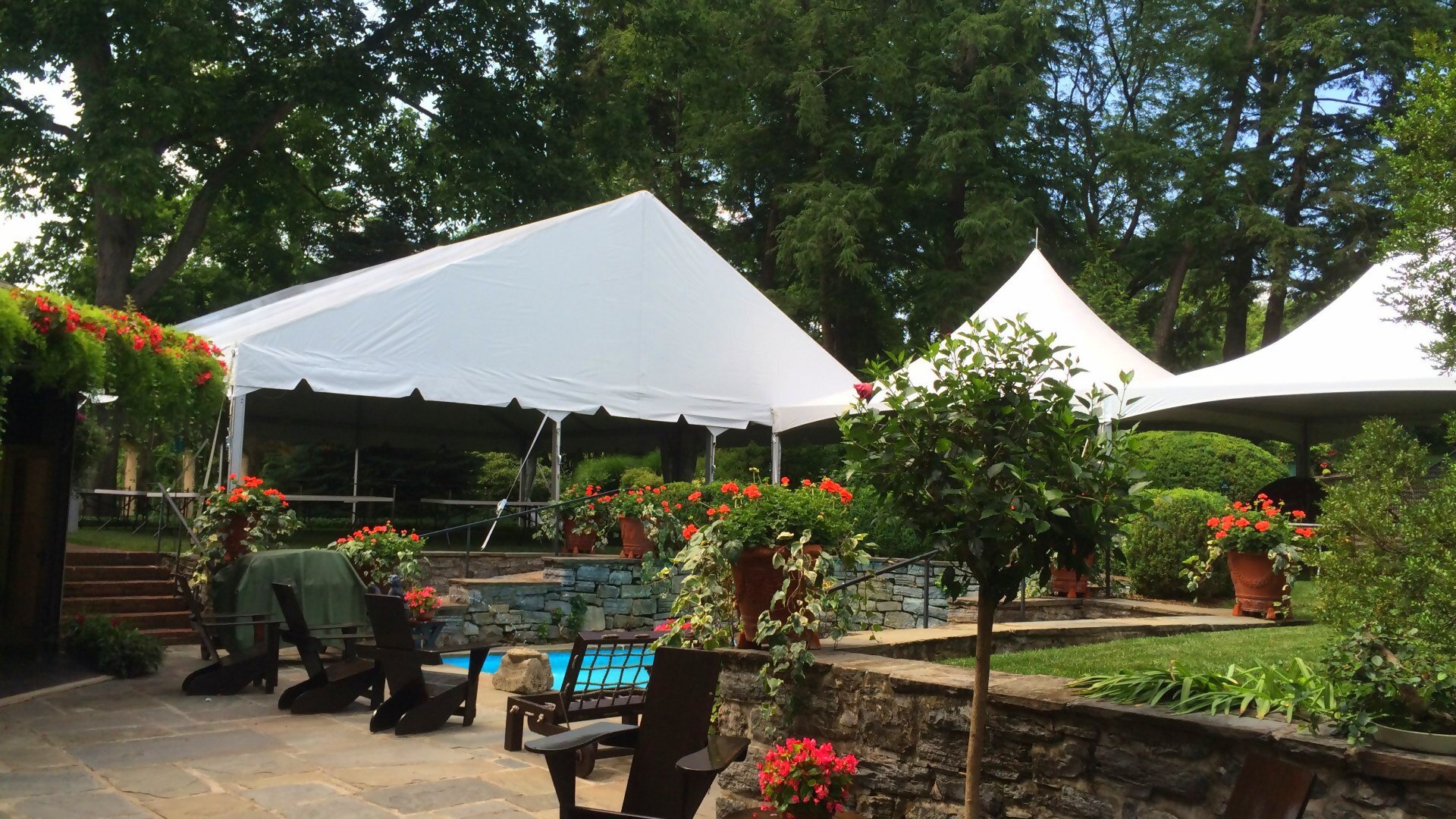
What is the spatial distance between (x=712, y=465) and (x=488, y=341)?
11.1 feet

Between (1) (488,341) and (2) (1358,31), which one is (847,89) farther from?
(1) (488,341)

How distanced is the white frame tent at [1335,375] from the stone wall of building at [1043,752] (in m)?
5.64

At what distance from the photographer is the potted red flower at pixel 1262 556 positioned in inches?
305

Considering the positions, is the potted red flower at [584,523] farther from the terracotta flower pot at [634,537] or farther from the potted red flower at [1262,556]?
the potted red flower at [1262,556]

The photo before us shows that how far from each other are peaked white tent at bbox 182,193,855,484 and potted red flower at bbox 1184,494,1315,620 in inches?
291

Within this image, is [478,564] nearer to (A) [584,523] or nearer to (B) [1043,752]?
(A) [584,523]

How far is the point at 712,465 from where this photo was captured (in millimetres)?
14414

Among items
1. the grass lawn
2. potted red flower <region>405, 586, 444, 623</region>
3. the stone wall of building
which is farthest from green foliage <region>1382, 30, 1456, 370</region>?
potted red flower <region>405, 586, 444, 623</region>

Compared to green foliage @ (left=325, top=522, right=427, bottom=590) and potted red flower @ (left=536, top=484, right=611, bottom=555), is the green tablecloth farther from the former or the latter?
potted red flower @ (left=536, top=484, right=611, bottom=555)

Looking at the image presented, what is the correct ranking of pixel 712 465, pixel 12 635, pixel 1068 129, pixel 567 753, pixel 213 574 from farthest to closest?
pixel 1068 129 < pixel 712 465 < pixel 213 574 < pixel 12 635 < pixel 567 753

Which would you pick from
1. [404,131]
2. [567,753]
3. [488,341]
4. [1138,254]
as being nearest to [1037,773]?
[567,753]

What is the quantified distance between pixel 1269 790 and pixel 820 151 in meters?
22.2

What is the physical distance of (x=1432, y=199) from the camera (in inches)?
124

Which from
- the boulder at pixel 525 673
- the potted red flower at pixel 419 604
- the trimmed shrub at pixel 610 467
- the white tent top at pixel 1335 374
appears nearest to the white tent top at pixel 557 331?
the potted red flower at pixel 419 604
